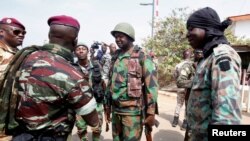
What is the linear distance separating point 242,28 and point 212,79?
22.2 m

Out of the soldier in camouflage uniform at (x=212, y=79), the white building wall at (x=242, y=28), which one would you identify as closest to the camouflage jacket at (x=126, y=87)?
the soldier in camouflage uniform at (x=212, y=79)

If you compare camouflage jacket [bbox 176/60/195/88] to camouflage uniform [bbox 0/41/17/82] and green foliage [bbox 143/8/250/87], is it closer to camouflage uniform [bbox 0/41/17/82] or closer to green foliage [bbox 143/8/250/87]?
camouflage uniform [bbox 0/41/17/82]

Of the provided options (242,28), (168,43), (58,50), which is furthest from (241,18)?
(58,50)

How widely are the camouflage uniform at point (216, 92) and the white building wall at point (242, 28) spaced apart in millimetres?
21702

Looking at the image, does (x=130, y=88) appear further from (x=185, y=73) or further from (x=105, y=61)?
(x=105, y=61)

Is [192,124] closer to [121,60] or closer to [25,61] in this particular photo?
[25,61]

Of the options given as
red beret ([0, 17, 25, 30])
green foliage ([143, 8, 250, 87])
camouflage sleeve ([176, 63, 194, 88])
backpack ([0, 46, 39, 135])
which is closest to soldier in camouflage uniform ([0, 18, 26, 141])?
red beret ([0, 17, 25, 30])

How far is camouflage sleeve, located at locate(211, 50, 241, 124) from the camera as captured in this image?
167 cm

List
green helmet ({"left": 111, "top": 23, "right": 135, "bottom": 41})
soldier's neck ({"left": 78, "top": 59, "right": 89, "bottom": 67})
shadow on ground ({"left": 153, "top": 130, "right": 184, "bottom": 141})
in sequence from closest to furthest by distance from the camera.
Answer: green helmet ({"left": 111, "top": 23, "right": 135, "bottom": 41}) < soldier's neck ({"left": 78, "top": 59, "right": 89, "bottom": 67}) < shadow on ground ({"left": 153, "top": 130, "right": 184, "bottom": 141})

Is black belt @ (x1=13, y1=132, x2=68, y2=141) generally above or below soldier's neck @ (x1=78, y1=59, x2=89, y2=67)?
below

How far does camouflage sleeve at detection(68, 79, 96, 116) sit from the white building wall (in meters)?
22.1

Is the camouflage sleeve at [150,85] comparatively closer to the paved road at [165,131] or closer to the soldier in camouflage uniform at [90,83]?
the soldier in camouflage uniform at [90,83]

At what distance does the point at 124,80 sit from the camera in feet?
11.5

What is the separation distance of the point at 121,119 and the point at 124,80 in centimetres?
52
